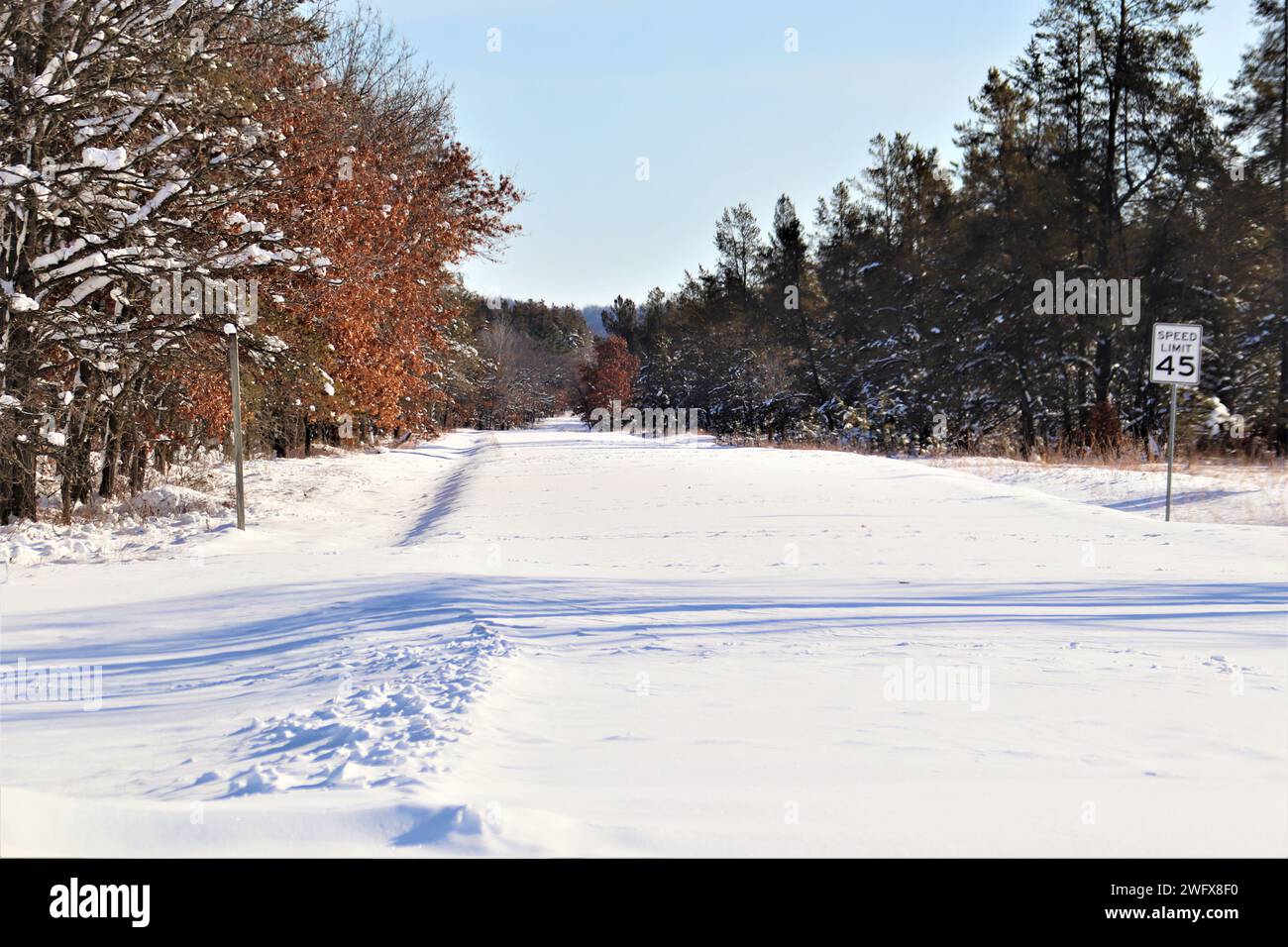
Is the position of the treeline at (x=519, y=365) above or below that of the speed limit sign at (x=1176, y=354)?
above

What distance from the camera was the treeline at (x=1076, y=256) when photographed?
1080 inches

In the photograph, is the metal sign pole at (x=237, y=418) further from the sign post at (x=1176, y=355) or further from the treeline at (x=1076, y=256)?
the treeline at (x=1076, y=256)

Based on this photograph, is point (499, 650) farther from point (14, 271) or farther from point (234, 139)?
point (234, 139)

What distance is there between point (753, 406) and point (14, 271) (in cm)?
4722

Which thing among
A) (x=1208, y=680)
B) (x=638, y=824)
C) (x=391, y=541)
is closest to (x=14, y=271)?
(x=391, y=541)

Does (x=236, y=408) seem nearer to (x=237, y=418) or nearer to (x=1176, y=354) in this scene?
(x=237, y=418)

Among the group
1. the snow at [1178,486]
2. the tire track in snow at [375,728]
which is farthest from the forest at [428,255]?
the tire track in snow at [375,728]

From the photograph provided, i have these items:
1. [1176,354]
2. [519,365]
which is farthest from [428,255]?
[519,365]

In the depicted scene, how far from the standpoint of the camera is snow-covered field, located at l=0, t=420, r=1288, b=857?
3418 millimetres

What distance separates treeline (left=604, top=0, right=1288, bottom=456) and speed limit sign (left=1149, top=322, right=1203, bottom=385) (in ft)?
34.4

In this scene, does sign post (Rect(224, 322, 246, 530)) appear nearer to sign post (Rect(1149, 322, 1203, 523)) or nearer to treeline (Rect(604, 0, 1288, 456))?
sign post (Rect(1149, 322, 1203, 523))

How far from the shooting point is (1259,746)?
4328 mm

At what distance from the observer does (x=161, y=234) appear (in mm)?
13102

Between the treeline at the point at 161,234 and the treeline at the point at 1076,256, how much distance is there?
18.8m
